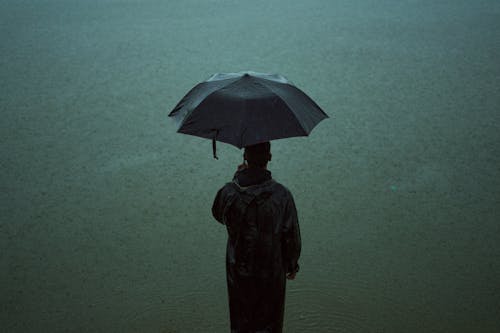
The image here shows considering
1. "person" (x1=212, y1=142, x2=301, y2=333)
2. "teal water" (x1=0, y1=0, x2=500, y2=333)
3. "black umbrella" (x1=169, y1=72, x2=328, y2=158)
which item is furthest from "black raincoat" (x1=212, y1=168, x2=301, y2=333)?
"teal water" (x1=0, y1=0, x2=500, y2=333)

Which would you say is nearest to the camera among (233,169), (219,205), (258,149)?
(258,149)

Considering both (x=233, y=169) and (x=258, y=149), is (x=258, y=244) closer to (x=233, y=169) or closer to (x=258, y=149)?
(x=258, y=149)

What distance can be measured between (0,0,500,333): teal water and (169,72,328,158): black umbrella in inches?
41.8

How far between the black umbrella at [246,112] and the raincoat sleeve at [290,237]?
0.25 m

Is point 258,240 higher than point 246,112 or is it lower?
lower

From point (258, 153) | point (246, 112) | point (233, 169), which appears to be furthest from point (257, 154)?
point (233, 169)

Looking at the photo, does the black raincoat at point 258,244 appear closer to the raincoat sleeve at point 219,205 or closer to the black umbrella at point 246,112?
the raincoat sleeve at point 219,205

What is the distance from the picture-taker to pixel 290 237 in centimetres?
167

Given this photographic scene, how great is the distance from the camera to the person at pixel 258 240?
1.58m

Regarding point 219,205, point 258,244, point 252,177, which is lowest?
point 258,244

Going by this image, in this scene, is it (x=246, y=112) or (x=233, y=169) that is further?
(x=233, y=169)

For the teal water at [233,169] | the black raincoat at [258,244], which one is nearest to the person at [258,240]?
the black raincoat at [258,244]

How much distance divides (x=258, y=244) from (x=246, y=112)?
0.46 metres

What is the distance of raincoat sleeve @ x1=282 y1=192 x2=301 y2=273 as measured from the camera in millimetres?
1621
